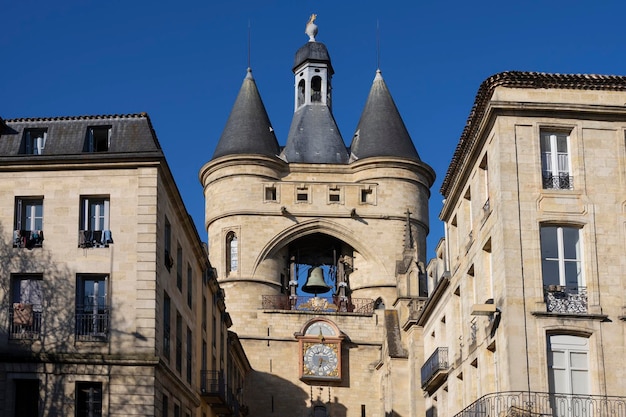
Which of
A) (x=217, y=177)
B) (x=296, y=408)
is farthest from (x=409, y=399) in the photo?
(x=217, y=177)

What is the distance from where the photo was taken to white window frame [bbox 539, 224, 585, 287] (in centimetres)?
2417

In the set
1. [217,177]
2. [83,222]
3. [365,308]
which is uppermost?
[217,177]

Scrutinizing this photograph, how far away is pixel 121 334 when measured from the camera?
87.5ft

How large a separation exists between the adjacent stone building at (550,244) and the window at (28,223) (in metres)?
9.49

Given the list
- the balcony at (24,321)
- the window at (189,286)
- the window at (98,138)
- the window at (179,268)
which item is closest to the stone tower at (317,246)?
the window at (189,286)

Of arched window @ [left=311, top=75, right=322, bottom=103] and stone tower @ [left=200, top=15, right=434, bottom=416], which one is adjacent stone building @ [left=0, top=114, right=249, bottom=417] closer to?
stone tower @ [left=200, top=15, right=434, bottom=416]

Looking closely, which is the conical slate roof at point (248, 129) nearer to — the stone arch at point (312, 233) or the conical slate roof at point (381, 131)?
the stone arch at point (312, 233)

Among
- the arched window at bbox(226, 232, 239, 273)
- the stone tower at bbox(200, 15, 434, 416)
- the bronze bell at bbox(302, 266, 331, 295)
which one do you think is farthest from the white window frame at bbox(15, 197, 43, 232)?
the arched window at bbox(226, 232, 239, 273)

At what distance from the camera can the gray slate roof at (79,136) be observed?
91.5 ft

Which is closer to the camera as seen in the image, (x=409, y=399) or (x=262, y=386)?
(x=409, y=399)

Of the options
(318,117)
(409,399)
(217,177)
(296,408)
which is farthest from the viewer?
(318,117)

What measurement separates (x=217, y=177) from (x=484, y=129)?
33.5 meters

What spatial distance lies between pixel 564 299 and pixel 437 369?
9.80 metres

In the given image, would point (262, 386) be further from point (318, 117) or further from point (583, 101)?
point (583, 101)
